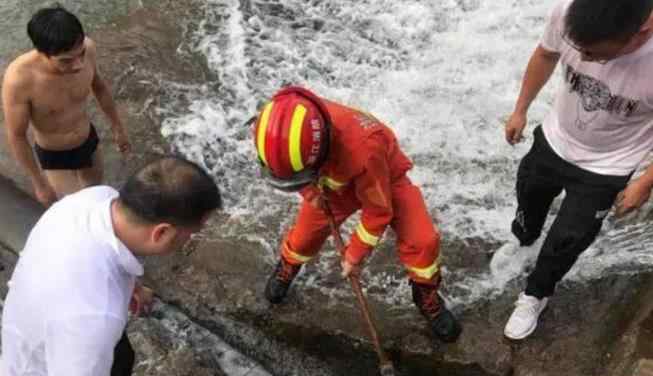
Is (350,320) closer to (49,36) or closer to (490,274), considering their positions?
(490,274)

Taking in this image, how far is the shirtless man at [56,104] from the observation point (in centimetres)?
304

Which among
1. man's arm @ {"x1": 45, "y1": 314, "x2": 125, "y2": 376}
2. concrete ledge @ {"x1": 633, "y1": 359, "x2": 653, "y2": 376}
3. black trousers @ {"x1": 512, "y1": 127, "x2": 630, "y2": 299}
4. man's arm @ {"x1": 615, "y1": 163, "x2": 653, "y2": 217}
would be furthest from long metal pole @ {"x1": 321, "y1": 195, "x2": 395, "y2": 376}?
man's arm @ {"x1": 45, "y1": 314, "x2": 125, "y2": 376}

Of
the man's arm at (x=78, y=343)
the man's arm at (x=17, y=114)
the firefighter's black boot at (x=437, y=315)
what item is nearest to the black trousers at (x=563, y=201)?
the firefighter's black boot at (x=437, y=315)

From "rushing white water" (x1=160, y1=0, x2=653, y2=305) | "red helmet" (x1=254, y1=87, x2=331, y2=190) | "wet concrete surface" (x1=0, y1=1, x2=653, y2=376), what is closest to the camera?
"red helmet" (x1=254, y1=87, x2=331, y2=190)

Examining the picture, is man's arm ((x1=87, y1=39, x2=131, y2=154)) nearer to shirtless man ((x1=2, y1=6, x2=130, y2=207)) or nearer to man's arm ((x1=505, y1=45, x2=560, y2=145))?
shirtless man ((x1=2, y1=6, x2=130, y2=207))

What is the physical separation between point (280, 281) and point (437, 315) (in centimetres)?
84

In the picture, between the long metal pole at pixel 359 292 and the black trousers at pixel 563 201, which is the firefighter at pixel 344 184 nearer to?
the long metal pole at pixel 359 292

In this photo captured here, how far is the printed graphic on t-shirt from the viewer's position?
2723 millimetres

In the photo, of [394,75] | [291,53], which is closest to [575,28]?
[394,75]

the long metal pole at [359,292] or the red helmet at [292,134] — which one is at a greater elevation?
the red helmet at [292,134]

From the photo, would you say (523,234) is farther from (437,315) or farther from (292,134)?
(292,134)

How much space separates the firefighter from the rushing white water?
1.37 feet

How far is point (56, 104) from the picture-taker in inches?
135

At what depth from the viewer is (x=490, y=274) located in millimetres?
3932
